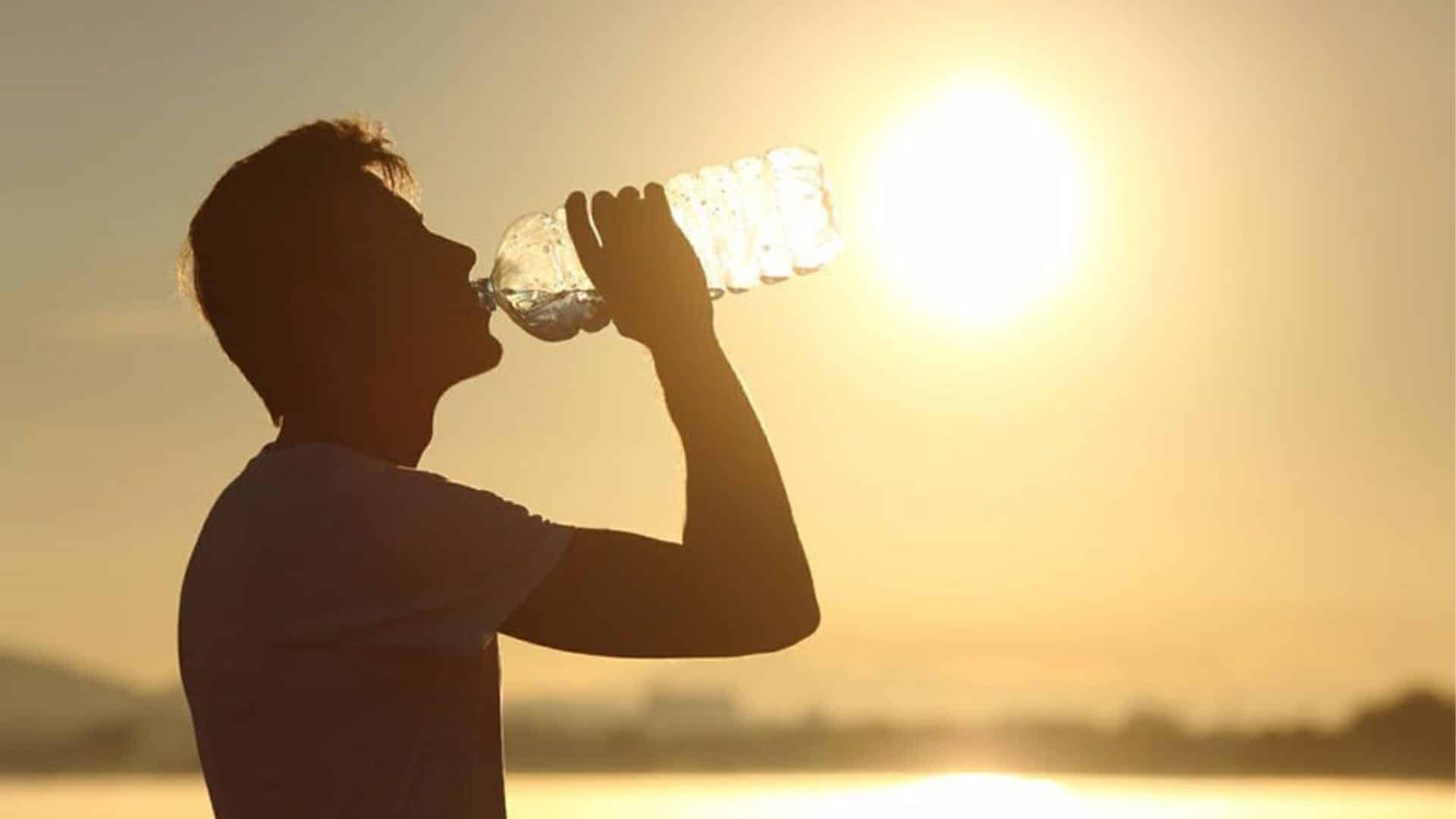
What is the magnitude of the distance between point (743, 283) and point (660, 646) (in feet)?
5.77

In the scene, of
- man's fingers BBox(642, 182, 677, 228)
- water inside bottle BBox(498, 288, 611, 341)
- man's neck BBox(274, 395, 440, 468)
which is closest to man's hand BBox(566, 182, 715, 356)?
man's fingers BBox(642, 182, 677, 228)

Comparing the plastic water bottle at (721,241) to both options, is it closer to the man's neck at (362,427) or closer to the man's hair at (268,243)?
the man's hair at (268,243)

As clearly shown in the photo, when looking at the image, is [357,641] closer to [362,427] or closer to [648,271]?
[362,427]

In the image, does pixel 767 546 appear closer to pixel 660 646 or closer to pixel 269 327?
pixel 660 646

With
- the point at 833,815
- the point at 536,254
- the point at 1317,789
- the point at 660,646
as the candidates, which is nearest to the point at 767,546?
the point at 660,646

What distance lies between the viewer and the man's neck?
3180mm

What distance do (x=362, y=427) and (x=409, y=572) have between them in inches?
11.6

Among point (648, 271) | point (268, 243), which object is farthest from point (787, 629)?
point (268, 243)

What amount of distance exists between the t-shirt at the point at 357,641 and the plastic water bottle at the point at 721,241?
1.42 meters

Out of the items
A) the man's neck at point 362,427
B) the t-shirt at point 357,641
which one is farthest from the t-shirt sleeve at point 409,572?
the man's neck at point 362,427

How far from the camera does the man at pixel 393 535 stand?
9.59ft

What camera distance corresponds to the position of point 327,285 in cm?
329

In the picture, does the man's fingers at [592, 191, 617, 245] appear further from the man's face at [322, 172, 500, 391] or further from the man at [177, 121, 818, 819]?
the man's face at [322, 172, 500, 391]

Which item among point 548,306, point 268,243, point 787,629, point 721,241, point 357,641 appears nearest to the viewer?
point 357,641
